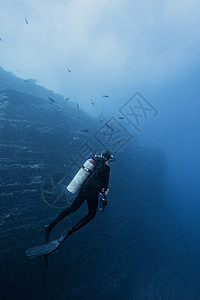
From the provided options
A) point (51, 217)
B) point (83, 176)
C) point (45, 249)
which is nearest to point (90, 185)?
point (83, 176)

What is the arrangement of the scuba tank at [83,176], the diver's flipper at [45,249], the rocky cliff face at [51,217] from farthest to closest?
the rocky cliff face at [51,217] → the diver's flipper at [45,249] → the scuba tank at [83,176]

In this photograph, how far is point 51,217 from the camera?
14812 mm

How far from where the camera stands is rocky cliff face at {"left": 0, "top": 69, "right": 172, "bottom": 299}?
12000 millimetres

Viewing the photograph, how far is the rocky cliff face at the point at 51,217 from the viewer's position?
39.4 ft

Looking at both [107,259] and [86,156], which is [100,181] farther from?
[86,156]

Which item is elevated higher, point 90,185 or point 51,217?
point 90,185

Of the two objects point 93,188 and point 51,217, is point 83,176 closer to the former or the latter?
point 93,188

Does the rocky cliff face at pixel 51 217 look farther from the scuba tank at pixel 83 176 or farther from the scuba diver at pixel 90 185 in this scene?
the scuba tank at pixel 83 176

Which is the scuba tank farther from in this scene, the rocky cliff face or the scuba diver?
the rocky cliff face

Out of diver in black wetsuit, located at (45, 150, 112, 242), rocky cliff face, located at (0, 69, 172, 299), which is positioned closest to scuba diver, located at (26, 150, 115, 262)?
diver in black wetsuit, located at (45, 150, 112, 242)

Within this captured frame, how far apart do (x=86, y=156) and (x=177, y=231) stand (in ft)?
70.7

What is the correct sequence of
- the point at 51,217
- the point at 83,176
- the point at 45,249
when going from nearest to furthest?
1. the point at 83,176
2. the point at 45,249
3. the point at 51,217

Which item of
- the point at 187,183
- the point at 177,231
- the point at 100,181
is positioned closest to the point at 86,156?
the point at 100,181

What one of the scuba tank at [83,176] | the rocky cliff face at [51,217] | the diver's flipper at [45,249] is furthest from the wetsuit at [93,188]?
the rocky cliff face at [51,217]
